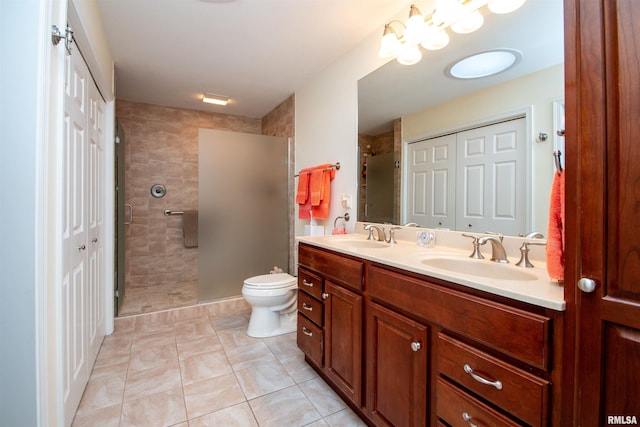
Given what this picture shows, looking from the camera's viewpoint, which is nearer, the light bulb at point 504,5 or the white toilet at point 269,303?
the light bulb at point 504,5

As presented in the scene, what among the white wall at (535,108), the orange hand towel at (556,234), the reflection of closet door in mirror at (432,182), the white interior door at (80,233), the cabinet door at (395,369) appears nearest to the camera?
the orange hand towel at (556,234)

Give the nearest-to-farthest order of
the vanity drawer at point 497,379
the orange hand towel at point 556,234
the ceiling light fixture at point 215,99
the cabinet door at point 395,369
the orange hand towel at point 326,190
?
1. the vanity drawer at point 497,379
2. the orange hand towel at point 556,234
3. the cabinet door at point 395,369
4. the orange hand towel at point 326,190
5. the ceiling light fixture at point 215,99

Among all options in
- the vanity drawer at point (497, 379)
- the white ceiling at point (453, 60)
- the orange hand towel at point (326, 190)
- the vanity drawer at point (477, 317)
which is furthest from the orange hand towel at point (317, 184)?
the vanity drawer at point (497, 379)

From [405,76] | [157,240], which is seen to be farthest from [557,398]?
[157,240]

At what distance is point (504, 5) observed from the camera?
1290mm

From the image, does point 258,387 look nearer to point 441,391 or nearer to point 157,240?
point 441,391

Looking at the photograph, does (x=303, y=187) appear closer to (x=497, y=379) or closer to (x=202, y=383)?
(x=202, y=383)

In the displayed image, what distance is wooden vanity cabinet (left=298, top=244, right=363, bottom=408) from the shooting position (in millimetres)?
1340

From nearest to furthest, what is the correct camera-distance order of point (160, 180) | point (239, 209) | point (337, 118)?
point (337, 118) < point (239, 209) < point (160, 180)

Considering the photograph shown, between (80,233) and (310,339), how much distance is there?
140 cm

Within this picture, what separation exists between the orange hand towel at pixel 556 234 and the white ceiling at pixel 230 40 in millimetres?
1499

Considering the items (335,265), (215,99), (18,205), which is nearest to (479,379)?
(335,265)

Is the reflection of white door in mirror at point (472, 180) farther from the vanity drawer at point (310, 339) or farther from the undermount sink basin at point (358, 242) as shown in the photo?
the vanity drawer at point (310, 339)

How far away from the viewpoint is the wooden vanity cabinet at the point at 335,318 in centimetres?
134
